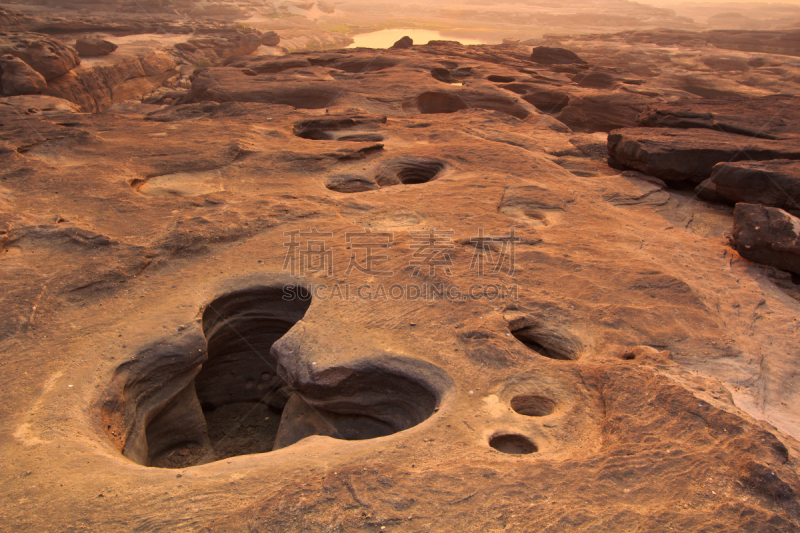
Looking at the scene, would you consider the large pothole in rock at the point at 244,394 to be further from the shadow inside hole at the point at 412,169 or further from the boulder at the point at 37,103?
the boulder at the point at 37,103

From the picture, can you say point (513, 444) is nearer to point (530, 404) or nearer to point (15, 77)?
point (530, 404)

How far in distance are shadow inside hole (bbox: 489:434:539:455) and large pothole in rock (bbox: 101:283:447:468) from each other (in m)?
0.54

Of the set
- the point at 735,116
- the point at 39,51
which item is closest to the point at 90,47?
the point at 39,51

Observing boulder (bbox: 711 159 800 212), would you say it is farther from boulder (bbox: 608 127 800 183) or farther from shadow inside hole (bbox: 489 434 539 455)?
shadow inside hole (bbox: 489 434 539 455)

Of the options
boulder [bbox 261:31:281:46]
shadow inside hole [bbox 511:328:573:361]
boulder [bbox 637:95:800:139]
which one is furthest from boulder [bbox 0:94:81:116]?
boulder [bbox 261:31:281:46]

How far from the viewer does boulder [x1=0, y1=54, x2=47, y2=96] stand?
1282 centimetres

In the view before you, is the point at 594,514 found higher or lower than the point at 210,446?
higher

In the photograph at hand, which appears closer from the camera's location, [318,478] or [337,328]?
[318,478]

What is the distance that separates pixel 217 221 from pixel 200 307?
1.44 meters

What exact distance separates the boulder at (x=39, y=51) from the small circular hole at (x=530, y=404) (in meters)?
15.9

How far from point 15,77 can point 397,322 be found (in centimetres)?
1354

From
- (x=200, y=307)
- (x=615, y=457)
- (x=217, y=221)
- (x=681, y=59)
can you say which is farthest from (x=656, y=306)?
(x=681, y=59)

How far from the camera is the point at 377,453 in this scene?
10.6 ft

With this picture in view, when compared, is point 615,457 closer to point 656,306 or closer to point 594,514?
point 594,514
